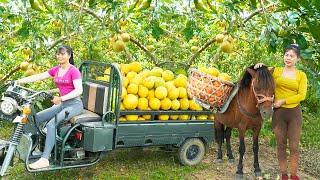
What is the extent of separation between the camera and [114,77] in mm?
5113

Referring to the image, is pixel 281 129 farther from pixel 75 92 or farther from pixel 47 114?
pixel 47 114

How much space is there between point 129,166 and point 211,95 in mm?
1524

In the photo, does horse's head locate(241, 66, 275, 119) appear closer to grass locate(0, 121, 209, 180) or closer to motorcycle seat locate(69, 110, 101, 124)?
grass locate(0, 121, 209, 180)

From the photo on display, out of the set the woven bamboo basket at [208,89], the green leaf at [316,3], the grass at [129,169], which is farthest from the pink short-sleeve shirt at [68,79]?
the green leaf at [316,3]

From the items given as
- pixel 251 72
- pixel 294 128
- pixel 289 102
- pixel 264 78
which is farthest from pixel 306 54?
pixel 294 128

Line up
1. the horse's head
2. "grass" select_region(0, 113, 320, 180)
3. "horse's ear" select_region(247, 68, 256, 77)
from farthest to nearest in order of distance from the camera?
"grass" select_region(0, 113, 320, 180), "horse's ear" select_region(247, 68, 256, 77), the horse's head

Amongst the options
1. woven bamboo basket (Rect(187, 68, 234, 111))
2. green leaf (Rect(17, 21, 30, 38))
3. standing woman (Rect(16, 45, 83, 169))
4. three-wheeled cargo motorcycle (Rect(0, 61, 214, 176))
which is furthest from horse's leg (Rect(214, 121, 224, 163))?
green leaf (Rect(17, 21, 30, 38))

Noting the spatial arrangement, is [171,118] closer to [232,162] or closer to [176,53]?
[232,162]

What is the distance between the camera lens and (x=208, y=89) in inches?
193

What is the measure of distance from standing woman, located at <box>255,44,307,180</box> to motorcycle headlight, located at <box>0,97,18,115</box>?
2417 millimetres

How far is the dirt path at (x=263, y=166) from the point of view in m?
5.54

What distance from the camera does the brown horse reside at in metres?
4.42

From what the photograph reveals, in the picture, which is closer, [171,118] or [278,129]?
[278,129]

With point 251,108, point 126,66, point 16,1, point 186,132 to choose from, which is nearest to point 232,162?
point 186,132
